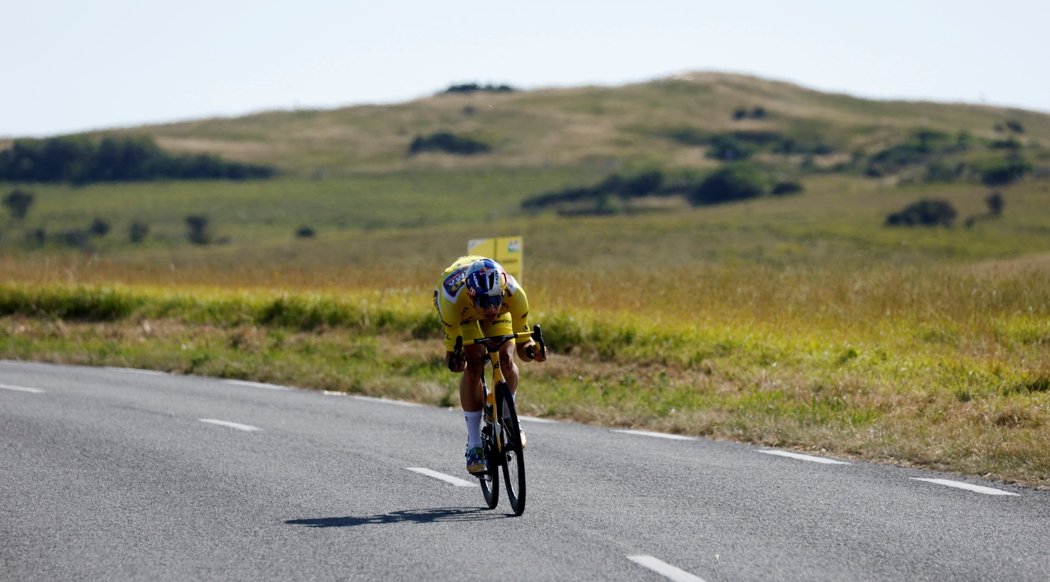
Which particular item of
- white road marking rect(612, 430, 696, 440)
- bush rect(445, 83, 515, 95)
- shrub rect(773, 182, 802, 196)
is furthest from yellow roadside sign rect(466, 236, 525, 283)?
bush rect(445, 83, 515, 95)

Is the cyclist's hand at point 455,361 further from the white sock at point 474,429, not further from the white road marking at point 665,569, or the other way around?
the white road marking at point 665,569

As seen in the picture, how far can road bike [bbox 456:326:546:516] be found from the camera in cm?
884

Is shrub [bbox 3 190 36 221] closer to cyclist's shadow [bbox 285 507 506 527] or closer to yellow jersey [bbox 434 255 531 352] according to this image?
yellow jersey [bbox 434 255 531 352]

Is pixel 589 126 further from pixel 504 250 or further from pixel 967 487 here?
pixel 967 487

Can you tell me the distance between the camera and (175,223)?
10069 centimetres

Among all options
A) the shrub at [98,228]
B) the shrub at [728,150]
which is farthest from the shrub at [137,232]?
the shrub at [728,150]

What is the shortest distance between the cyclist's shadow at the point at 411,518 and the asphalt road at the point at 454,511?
0.08ft

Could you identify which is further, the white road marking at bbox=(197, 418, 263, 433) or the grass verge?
the white road marking at bbox=(197, 418, 263, 433)

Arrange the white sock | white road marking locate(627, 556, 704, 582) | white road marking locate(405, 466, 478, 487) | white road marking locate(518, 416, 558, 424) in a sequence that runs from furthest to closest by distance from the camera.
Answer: white road marking locate(518, 416, 558, 424) < white road marking locate(405, 466, 478, 487) < the white sock < white road marking locate(627, 556, 704, 582)

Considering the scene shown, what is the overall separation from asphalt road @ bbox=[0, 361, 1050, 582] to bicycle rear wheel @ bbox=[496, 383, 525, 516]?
0.56 ft

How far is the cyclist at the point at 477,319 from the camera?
8.87 metres

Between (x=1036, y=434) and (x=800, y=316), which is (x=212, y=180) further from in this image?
(x=1036, y=434)

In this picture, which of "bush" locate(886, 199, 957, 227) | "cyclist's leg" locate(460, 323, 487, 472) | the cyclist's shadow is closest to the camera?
the cyclist's shadow

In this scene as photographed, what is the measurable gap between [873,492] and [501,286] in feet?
9.97
